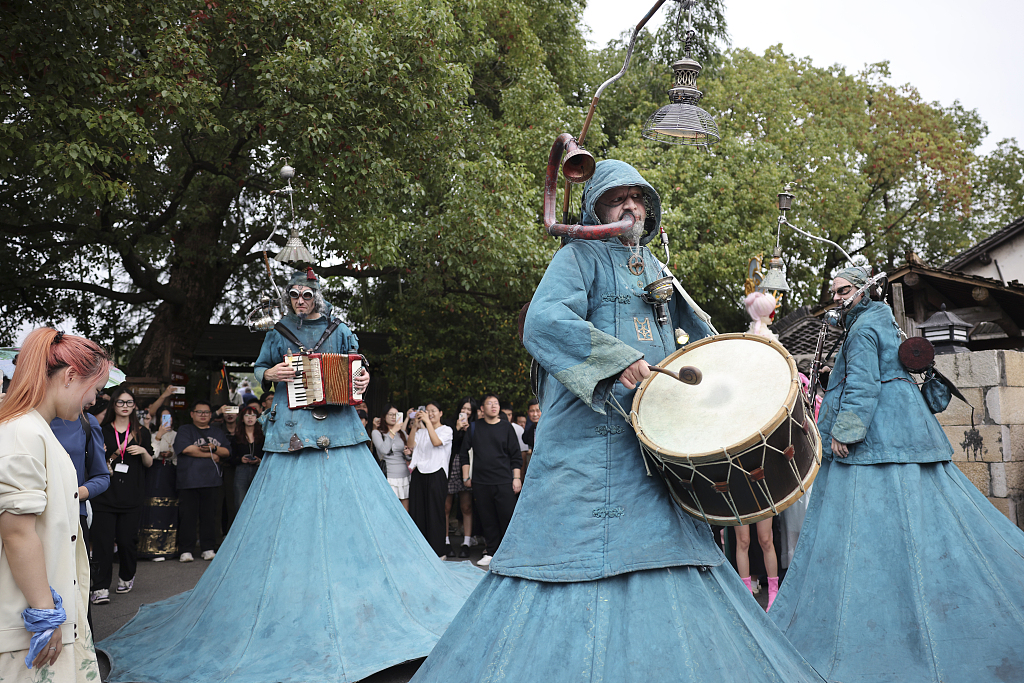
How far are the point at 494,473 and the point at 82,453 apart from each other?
5265mm

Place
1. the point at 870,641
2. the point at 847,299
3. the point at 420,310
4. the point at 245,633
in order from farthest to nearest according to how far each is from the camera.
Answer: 1. the point at 420,310
2. the point at 847,299
3. the point at 245,633
4. the point at 870,641

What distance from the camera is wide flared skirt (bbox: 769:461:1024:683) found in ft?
13.4

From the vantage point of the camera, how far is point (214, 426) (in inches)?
398

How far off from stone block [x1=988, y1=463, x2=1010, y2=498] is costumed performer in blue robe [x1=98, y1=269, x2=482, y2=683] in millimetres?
6033

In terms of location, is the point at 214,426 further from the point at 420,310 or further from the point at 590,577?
the point at 590,577

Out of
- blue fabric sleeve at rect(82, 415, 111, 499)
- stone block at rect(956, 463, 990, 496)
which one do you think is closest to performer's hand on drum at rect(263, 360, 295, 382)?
blue fabric sleeve at rect(82, 415, 111, 499)

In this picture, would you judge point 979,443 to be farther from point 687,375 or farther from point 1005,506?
point 687,375

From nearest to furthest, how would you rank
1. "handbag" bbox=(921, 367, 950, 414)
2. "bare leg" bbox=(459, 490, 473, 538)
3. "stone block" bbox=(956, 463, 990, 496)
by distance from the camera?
"handbag" bbox=(921, 367, 950, 414) < "stone block" bbox=(956, 463, 990, 496) < "bare leg" bbox=(459, 490, 473, 538)

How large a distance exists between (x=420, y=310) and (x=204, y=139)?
18.3 ft

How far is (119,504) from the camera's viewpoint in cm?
739

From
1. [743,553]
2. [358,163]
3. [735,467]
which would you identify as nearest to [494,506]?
[743,553]

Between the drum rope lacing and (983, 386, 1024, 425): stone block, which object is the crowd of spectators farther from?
the drum rope lacing

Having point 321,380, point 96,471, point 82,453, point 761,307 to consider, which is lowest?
point 96,471

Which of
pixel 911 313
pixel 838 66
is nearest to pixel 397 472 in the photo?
pixel 911 313
